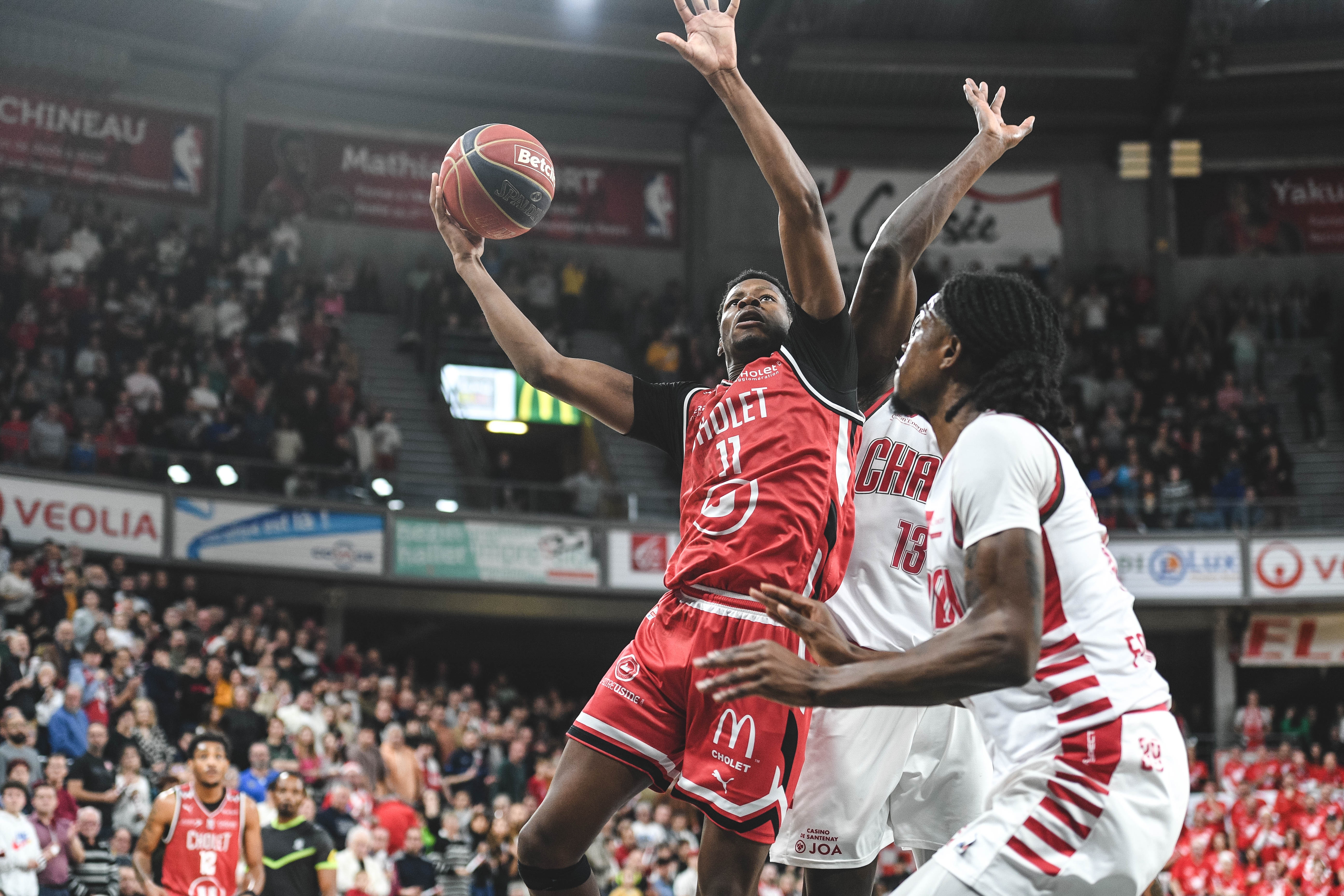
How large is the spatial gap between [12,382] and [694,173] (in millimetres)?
14039

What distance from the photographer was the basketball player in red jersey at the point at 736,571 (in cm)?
400

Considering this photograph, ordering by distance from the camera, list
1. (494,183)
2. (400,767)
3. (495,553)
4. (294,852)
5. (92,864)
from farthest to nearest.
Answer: (495,553)
(400,767)
(92,864)
(294,852)
(494,183)

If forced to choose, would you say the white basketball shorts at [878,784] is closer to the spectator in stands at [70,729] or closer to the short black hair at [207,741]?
the short black hair at [207,741]

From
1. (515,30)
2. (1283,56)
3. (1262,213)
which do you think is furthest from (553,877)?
(1262,213)

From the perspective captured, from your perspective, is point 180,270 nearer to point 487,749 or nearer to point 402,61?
point 402,61

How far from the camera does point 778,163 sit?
13.1ft

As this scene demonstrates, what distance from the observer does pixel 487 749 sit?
52.7ft

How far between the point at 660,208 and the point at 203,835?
1989 cm

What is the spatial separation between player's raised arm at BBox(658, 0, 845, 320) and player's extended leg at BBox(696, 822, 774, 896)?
5.22 ft

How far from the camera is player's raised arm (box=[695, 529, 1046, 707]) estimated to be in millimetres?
2746

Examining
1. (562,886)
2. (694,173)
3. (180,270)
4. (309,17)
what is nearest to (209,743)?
(562,886)

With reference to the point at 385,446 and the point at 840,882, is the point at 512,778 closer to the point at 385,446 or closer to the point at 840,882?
the point at 385,446

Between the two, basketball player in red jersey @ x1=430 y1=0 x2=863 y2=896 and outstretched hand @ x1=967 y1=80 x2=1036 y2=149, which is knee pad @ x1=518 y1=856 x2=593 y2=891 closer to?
basketball player in red jersey @ x1=430 y1=0 x2=863 y2=896

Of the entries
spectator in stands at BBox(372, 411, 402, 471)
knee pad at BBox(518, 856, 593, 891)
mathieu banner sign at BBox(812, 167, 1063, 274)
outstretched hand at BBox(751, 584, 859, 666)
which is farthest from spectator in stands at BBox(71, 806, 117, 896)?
mathieu banner sign at BBox(812, 167, 1063, 274)
